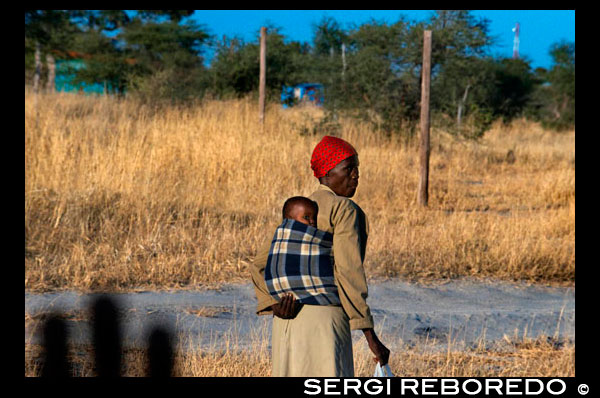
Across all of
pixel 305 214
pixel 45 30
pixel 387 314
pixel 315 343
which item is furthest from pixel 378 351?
pixel 45 30

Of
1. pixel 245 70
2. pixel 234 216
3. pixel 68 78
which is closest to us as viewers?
pixel 234 216

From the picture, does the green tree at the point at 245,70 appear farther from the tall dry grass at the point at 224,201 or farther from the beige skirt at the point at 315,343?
the beige skirt at the point at 315,343

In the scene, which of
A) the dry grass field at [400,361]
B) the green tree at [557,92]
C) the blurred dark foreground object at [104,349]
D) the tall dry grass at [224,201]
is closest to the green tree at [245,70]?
the tall dry grass at [224,201]

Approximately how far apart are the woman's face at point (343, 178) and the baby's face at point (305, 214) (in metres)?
0.13

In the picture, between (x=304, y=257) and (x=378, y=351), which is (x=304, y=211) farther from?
(x=378, y=351)

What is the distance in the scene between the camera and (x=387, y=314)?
5754 mm

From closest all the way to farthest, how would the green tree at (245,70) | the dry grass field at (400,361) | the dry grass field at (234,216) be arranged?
1. the dry grass field at (400,361)
2. the dry grass field at (234,216)
3. the green tree at (245,70)

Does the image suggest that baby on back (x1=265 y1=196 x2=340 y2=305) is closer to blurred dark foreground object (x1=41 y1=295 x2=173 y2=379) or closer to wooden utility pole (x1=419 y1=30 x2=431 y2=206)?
blurred dark foreground object (x1=41 y1=295 x2=173 y2=379)

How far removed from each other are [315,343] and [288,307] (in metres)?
0.14

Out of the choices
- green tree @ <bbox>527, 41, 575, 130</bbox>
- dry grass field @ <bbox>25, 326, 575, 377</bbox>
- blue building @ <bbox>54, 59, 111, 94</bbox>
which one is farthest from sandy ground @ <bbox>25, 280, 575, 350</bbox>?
blue building @ <bbox>54, 59, 111, 94</bbox>

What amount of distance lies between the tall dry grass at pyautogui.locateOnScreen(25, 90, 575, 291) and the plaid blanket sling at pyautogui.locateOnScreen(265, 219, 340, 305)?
171 inches

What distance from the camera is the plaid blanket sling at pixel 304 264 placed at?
213cm

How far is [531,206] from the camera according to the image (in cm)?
1080

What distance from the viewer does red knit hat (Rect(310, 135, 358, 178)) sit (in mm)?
2205
